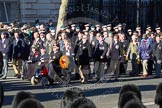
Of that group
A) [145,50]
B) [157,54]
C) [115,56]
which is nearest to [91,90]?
[115,56]

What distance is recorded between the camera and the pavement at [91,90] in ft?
46.0

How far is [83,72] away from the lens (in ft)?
59.0

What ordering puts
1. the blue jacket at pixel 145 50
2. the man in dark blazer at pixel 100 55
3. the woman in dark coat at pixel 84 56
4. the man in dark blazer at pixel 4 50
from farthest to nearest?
the blue jacket at pixel 145 50 < the man in dark blazer at pixel 4 50 < the man in dark blazer at pixel 100 55 < the woman in dark coat at pixel 84 56

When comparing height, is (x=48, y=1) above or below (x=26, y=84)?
above

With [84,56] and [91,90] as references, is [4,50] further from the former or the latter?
[91,90]

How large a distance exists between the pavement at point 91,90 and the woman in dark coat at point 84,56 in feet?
1.16

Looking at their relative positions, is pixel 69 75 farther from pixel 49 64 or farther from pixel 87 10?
pixel 87 10

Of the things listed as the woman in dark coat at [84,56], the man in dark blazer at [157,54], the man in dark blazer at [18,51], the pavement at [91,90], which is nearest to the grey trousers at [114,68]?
the pavement at [91,90]

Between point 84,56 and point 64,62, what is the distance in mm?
945

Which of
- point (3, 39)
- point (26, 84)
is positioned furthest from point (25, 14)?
point (26, 84)

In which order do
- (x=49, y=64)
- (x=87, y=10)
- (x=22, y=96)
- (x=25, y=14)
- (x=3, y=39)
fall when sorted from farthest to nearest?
1. (x=25, y=14)
2. (x=87, y=10)
3. (x=3, y=39)
4. (x=49, y=64)
5. (x=22, y=96)

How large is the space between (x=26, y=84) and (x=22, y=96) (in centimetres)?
796

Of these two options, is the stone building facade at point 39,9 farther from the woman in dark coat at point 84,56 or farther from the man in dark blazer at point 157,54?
the woman in dark coat at point 84,56

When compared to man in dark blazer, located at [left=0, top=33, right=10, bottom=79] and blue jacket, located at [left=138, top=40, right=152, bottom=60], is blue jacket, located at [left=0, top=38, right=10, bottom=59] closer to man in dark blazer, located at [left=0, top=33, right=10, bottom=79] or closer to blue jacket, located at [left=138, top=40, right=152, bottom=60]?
man in dark blazer, located at [left=0, top=33, right=10, bottom=79]
